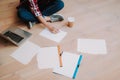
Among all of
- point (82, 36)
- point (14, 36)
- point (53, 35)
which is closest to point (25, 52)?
point (14, 36)

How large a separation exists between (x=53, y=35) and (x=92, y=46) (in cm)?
39

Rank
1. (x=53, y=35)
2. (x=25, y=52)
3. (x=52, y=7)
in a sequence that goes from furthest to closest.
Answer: (x=52, y=7), (x=53, y=35), (x=25, y=52)

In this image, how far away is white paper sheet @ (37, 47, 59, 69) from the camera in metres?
1.47

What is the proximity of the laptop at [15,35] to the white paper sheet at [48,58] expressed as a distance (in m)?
0.22

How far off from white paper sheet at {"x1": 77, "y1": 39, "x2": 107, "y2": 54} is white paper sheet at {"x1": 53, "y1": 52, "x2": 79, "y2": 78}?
11cm

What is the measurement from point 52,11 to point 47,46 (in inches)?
20.1

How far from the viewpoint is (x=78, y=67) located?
1455 millimetres

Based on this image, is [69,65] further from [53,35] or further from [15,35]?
[15,35]

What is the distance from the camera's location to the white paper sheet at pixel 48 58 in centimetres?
147

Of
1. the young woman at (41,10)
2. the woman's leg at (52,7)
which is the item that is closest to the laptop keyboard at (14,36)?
the young woman at (41,10)

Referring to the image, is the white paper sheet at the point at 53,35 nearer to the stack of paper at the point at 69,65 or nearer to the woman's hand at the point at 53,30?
the woman's hand at the point at 53,30

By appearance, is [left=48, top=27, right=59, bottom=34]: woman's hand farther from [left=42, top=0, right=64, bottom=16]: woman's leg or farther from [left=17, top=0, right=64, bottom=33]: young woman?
[left=42, top=0, right=64, bottom=16]: woman's leg

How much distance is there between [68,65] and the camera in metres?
1.46

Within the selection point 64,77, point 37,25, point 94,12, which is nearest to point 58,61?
point 64,77
